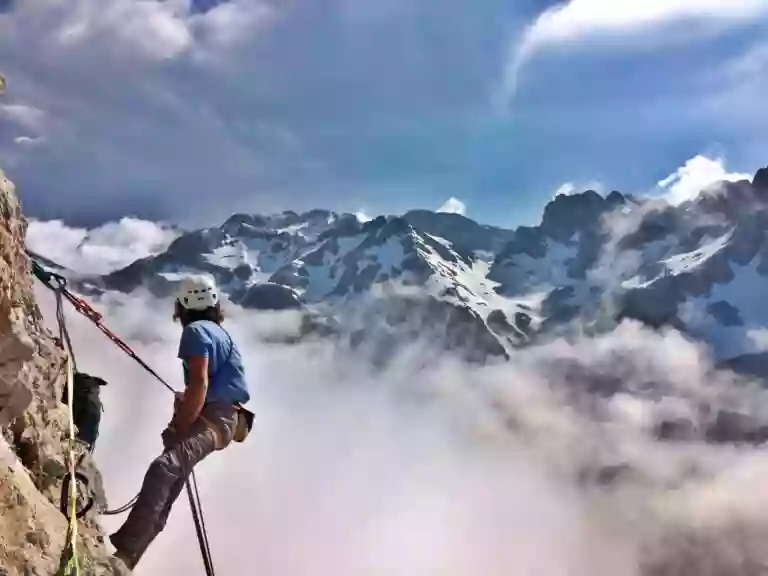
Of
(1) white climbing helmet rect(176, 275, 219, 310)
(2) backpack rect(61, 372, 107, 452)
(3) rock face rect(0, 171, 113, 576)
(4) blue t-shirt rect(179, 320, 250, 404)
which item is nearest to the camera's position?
(3) rock face rect(0, 171, 113, 576)

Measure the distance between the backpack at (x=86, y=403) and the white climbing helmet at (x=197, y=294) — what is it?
125 cm

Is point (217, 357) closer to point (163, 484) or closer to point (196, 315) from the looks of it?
point (196, 315)

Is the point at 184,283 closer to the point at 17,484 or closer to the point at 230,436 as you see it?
the point at 230,436

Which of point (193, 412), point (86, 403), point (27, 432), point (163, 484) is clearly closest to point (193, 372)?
point (193, 412)

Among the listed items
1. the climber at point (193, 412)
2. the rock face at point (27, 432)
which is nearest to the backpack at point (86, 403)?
the rock face at point (27, 432)

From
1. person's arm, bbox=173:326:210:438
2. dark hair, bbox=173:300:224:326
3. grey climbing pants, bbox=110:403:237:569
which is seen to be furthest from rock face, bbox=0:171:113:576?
dark hair, bbox=173:300:224:326

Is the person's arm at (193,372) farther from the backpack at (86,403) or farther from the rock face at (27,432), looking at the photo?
the rock face at (27,432)

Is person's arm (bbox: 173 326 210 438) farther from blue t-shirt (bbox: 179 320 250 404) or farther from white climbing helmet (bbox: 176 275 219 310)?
white climbing helmet (bbox: 176 275 219 310)

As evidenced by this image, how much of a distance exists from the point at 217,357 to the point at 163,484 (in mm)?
1435

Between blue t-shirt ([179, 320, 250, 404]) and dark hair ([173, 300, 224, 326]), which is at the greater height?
dark hair ([173, 300, 224, 326])

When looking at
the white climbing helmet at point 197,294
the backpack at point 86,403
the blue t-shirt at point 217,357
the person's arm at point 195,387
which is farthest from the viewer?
the white climbing helmet at point 197,294

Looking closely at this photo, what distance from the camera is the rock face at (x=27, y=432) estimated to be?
714cm

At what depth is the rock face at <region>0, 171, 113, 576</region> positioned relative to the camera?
7.14 m

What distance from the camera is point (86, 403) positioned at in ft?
32.2
